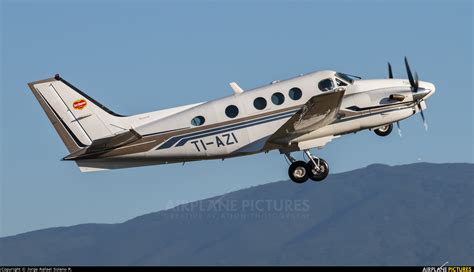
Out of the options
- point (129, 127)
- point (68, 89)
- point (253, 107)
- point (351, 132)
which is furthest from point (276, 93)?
point (68, 89)

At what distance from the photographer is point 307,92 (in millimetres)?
36156

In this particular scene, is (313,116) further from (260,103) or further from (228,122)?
(228,122)

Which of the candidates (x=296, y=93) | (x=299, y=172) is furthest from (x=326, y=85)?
(x=299, y=172)

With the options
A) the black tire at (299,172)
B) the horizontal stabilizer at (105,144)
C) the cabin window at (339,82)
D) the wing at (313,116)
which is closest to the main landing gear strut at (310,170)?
the black tire at (299,172)

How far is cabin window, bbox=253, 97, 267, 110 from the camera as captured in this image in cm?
3591

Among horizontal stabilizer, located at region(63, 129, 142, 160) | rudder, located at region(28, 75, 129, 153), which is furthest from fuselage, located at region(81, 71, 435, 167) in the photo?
rudder, located at region(28, 75, 129, 153)

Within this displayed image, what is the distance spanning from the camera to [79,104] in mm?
36531

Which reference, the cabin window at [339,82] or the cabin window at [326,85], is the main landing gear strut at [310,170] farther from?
the cabin window at [339,82]

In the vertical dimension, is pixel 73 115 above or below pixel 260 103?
above

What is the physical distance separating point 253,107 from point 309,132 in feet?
8.21

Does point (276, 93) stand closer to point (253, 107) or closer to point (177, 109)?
point (253, 107)

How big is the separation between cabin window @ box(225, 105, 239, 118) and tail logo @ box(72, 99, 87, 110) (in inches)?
Answer: 224

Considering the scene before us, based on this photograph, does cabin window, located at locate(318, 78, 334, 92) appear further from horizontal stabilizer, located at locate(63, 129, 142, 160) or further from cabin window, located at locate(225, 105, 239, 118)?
horizontal stabilizer, located at locate(63, 129, 142, 160)

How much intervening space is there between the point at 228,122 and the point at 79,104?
236 inches
